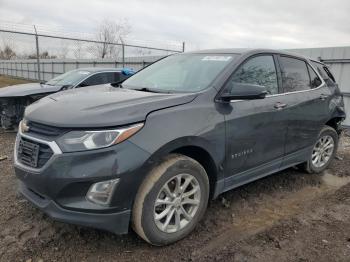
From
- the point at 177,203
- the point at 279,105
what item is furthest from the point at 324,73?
the point at 177,203

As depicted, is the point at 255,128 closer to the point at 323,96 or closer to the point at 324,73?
the point at 323,96

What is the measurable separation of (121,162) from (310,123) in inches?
112

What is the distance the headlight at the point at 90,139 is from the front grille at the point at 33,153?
15 cm

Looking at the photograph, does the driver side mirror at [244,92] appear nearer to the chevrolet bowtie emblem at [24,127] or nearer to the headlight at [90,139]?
the headlight at [90,139]

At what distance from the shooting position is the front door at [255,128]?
128 inches

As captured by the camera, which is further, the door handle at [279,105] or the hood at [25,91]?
the hood at [25,91]

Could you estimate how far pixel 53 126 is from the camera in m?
2.60

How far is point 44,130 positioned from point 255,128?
201 centimetres

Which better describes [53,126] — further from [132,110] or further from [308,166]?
[308,166]

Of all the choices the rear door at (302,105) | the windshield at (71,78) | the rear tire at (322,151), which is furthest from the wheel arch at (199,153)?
the windshield at (71,78)

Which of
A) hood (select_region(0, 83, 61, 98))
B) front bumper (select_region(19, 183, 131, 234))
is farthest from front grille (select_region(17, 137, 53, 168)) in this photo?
hood (select_region(0, 83, 61, 98))

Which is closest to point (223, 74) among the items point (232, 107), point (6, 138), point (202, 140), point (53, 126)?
point (232, 107)

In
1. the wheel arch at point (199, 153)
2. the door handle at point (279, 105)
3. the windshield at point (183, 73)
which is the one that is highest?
the windshield at point (183, 73)

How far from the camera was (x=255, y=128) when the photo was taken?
11.2ft
